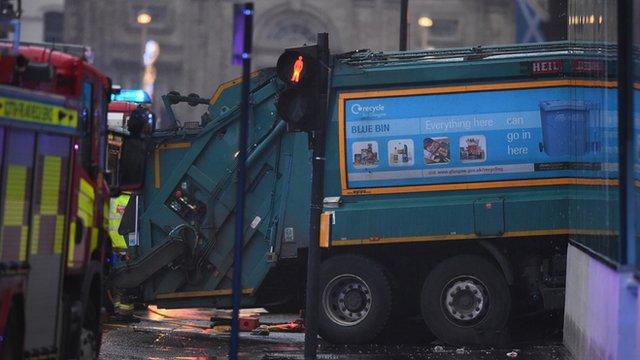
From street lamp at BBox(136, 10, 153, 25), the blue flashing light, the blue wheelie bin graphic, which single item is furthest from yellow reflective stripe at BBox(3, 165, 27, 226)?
street lamp at BBox(136, 10, 153, 25)

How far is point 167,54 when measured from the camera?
216 ft

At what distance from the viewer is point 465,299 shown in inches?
604

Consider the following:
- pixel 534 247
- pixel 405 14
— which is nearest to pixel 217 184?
pixel 534 247

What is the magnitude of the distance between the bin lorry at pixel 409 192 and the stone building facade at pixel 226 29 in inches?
1899

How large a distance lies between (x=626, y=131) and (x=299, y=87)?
3758mm

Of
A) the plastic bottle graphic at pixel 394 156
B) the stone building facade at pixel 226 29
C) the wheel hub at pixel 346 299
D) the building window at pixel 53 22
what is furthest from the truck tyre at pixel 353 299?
the building window at pixel 53 22

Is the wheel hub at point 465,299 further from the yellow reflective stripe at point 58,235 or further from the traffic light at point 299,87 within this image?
the yellow reflective stripe at point 58,235

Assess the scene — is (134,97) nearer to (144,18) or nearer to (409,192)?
(409,192)

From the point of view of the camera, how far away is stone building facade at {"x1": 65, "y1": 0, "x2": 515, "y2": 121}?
2562 inches

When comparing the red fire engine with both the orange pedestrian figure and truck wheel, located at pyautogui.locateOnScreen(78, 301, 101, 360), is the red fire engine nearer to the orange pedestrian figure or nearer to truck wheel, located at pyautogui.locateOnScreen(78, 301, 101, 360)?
truck wheel, located at pyautogui.locateOnScreen(78, 301, 101, 360)

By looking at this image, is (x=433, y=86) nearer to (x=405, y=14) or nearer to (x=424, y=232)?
(x=424, y=232)

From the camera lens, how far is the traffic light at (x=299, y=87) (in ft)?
41.6

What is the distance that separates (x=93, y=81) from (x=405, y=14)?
1387 centimetres

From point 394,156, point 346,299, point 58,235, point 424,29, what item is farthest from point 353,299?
point 424,29
